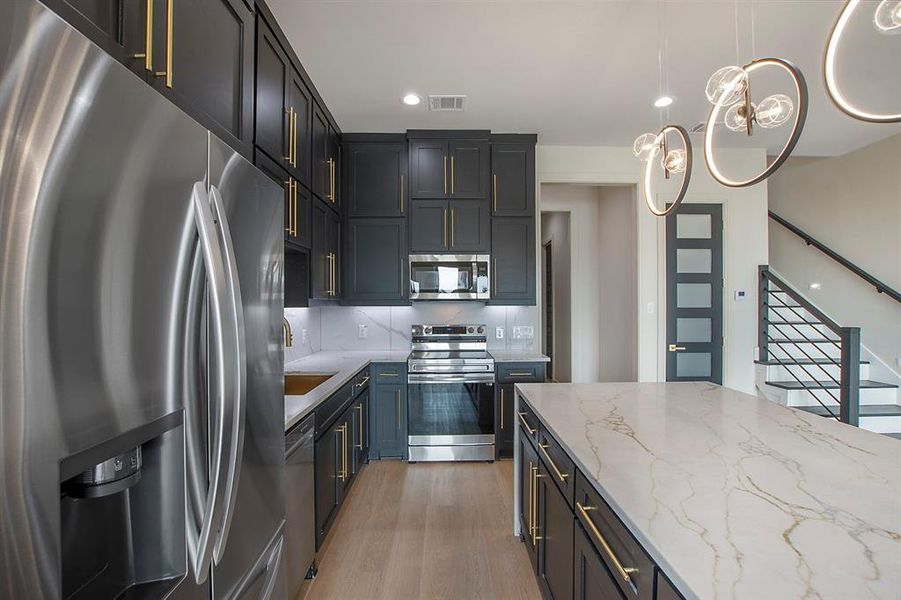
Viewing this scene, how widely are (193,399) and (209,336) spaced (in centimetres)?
12

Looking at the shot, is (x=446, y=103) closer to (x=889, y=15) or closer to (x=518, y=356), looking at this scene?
(x=518, y=356)

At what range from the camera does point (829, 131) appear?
379 cm

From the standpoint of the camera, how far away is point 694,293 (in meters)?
4.26

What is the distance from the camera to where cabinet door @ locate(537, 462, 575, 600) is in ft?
4.52

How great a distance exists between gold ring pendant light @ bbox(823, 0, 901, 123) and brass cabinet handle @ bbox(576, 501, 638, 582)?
143 centimetres

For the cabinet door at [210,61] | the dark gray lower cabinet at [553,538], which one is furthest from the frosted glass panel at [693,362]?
the cabinet door at [210,61]

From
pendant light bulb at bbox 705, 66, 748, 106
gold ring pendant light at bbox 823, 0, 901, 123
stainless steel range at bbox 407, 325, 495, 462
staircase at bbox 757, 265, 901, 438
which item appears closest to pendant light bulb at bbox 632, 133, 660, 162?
pendant light bulb at bbox 705, 66, 748, 106

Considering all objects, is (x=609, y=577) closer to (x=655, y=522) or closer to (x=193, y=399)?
(x=655, y=522)

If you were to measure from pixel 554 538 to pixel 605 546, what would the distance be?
22.7 inches

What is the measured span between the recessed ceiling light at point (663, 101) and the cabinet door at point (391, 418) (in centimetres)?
296

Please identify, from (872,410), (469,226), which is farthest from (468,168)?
(872,410)

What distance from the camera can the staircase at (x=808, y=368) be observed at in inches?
147

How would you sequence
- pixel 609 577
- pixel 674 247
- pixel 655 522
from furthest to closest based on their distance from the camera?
1. pixel 674 247
2. pixel 609 577
3. pixel 655 522

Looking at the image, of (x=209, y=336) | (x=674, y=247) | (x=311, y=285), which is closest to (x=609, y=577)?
(x=209, y=336)
